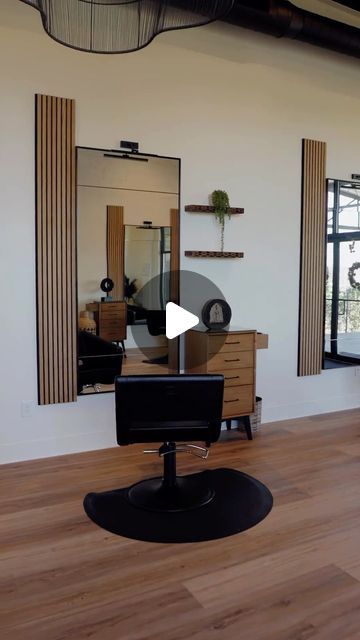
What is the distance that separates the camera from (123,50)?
2064 millimetres

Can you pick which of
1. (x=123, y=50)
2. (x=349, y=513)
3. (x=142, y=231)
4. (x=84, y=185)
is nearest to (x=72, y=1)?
(x=123, y=50)

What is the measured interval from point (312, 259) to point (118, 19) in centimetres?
325

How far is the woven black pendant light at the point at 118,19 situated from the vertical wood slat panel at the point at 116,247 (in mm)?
1846

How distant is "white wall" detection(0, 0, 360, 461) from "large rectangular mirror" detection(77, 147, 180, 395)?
0.15 metres

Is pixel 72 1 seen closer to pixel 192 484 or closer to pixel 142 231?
pixel 142 231

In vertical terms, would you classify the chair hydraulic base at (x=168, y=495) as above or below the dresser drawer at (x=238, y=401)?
below

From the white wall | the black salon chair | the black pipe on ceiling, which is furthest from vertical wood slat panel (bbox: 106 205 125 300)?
the black pipe on ceiling

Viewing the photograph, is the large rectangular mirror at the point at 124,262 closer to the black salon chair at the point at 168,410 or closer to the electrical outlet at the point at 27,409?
the electrical outlet at the point at 27,409

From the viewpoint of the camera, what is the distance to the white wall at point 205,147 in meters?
3.56

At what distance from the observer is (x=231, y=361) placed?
404 centimetres

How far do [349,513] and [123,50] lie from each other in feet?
8.75

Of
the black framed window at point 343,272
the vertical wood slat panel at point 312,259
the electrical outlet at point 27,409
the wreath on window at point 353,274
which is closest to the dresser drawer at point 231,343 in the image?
the vertical wood slat panel at point 312,259

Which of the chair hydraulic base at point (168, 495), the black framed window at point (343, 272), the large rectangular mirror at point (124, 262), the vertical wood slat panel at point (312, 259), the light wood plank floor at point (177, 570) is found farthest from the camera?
the black framed window at point (343, 272)

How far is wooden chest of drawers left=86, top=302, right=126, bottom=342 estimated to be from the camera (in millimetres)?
3857
